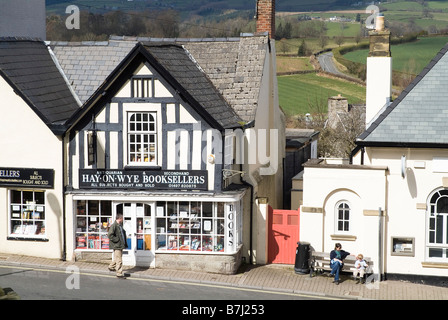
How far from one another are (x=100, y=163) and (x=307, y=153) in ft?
53.8

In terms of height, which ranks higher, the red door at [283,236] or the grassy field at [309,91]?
the grassy field at [309,91]

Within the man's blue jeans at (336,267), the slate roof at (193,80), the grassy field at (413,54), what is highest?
the grassy field at (413,54)

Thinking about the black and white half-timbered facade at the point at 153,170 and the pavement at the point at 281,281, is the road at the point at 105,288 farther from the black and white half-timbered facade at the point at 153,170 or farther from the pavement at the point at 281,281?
the black and white half-timbered facade at the point at 153,170

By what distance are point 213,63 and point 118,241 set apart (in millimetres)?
8161

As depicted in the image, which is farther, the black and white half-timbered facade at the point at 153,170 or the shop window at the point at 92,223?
the shop window at the point at 92,223

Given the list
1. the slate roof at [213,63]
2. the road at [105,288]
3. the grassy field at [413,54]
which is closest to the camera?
the road at [105,288]

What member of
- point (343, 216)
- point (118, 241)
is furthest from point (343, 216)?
point (118, 241)

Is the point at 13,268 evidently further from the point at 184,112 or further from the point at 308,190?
the point at 308,190

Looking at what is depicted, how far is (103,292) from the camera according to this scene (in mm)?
20859

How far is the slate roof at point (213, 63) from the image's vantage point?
26.5 meters

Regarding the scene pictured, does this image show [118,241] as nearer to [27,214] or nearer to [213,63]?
[27,214]

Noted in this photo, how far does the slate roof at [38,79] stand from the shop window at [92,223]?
2570mm

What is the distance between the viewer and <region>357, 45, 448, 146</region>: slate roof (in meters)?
23.1

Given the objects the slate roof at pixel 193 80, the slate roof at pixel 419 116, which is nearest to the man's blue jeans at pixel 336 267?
the slate roof at pixel 419 116
